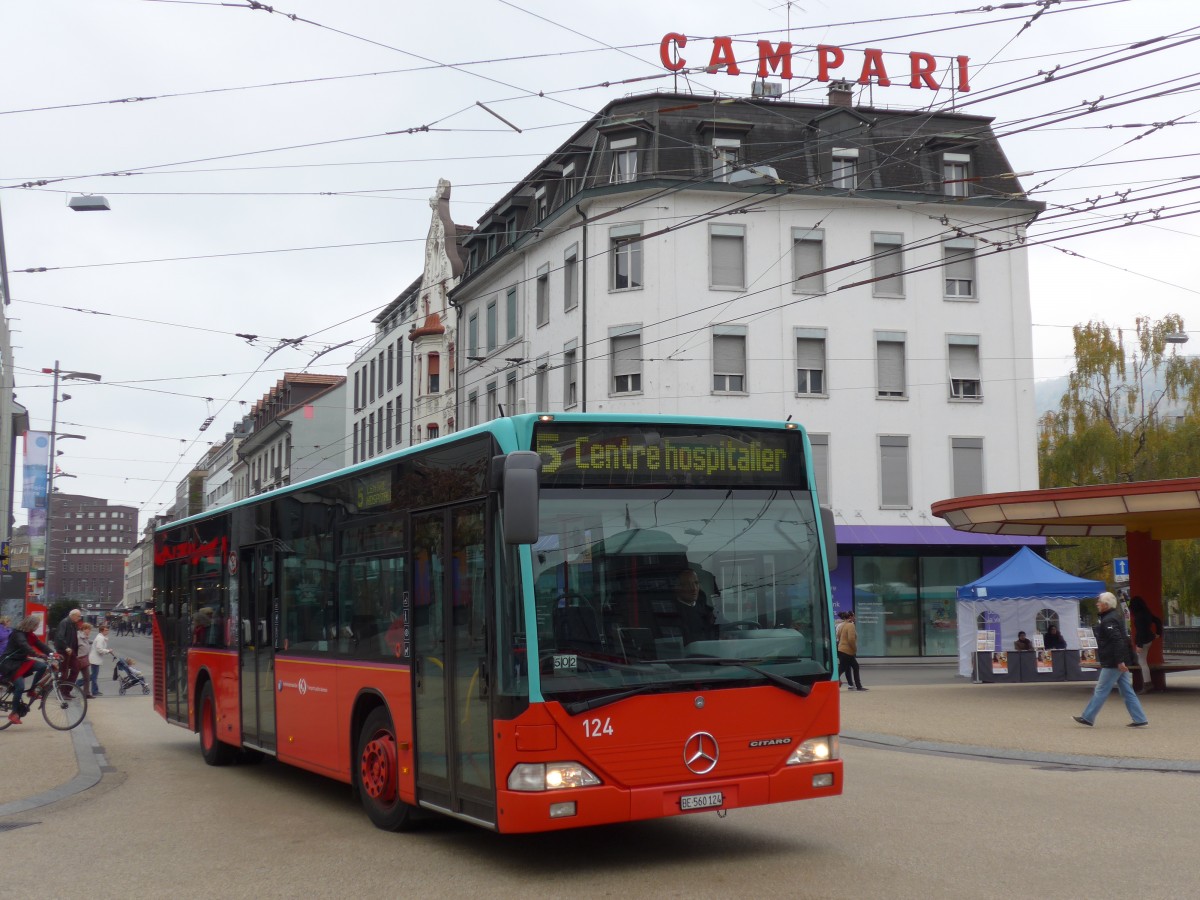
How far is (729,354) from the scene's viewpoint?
3962cm

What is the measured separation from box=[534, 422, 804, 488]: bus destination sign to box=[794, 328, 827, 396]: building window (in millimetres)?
31427

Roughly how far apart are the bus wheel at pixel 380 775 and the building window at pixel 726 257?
30.6m

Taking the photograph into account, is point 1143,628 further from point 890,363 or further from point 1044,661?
point 890,363

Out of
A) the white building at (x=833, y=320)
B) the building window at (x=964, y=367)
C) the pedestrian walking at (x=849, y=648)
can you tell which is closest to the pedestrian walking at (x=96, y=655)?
the white building at (x=833, y=320)

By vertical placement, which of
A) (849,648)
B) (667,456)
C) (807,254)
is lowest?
(849,648)

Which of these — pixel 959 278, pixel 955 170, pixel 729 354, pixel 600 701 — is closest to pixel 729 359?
pixel 729 354

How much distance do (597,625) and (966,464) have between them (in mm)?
35083

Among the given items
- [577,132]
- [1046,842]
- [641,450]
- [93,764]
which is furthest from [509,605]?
[577,132]

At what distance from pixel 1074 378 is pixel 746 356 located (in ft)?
57.7

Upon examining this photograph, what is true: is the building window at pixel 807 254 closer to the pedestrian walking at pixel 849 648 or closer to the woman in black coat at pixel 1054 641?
the woman in black coat at pixel 1054 641

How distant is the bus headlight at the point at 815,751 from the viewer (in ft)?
28.8

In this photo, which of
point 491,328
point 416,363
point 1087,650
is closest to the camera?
point 1087,650

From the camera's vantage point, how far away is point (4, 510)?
71562mm

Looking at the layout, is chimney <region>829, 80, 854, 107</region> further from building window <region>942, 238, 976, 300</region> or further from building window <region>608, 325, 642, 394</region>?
building window <region>608, 325, 642, 394</region>
